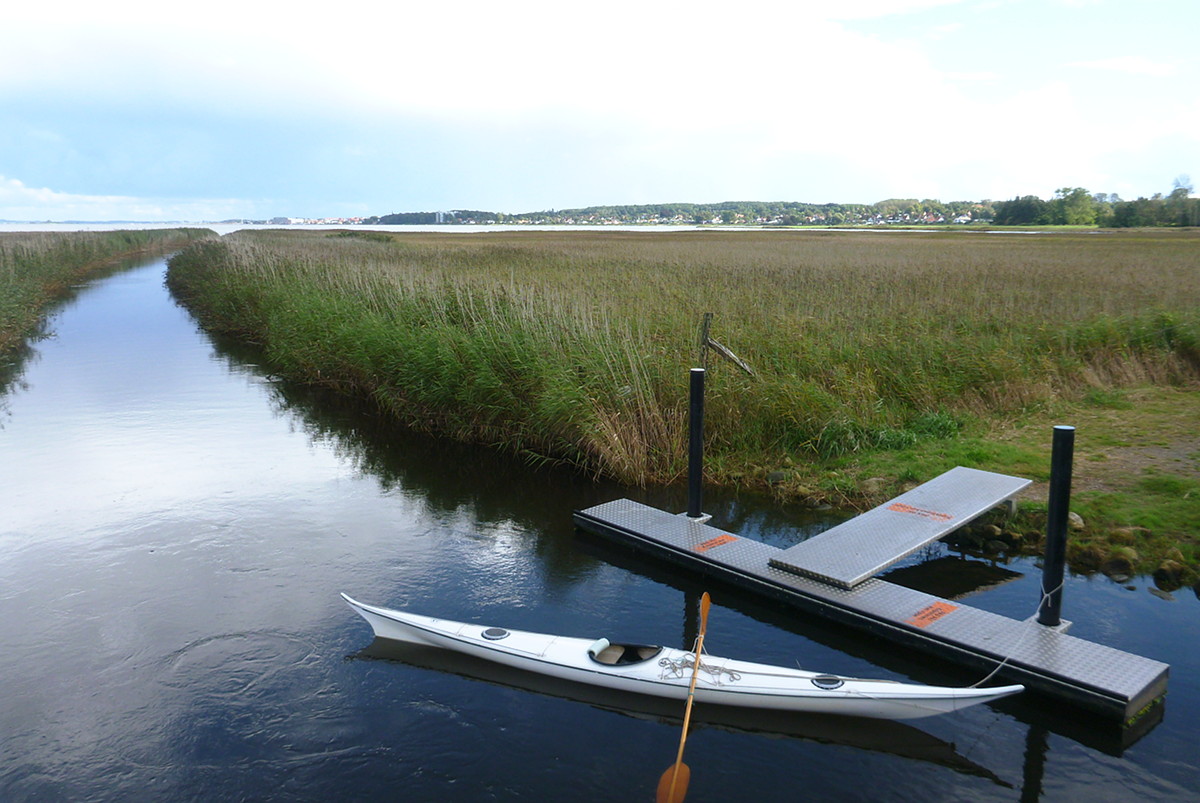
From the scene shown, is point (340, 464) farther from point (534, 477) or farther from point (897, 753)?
point (897, 753)

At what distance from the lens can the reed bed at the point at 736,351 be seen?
A: 11609 mm

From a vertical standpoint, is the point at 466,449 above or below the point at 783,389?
Result: below

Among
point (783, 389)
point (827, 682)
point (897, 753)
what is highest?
point (783, 389)

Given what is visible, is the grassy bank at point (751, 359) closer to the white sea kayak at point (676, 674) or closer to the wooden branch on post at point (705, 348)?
the wooden branch on post at point (705, 348)

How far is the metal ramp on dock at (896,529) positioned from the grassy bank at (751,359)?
1.18 meters

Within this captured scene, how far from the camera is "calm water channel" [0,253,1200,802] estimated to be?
17.5 ft

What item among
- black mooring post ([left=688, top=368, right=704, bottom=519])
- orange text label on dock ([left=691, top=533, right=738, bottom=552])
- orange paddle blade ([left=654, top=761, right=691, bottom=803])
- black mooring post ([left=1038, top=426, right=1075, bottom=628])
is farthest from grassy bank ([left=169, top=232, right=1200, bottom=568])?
orange paddle blade ([left=654, top=761, right=691, bottom=803])

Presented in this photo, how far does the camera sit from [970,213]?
459 ft

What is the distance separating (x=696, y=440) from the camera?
9.01m

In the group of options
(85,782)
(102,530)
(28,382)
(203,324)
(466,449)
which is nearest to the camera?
(85,782)

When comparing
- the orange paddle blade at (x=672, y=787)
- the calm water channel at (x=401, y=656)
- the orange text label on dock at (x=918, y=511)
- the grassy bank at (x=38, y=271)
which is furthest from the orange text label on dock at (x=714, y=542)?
the grassy bank at (x=38, y=271)

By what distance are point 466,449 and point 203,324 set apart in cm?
1904

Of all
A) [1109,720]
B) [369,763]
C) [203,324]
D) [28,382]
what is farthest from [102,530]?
[203,324]

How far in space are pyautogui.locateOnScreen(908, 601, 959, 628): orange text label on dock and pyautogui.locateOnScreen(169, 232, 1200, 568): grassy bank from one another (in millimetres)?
3247
